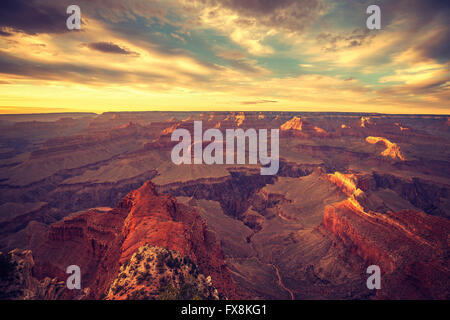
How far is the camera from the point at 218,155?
145250 mm

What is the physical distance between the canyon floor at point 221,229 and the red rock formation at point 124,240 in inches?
7.9

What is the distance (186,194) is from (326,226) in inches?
2456

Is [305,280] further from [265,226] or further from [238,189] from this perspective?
[238,189]

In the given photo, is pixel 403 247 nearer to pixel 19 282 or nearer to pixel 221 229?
pixel 221 229

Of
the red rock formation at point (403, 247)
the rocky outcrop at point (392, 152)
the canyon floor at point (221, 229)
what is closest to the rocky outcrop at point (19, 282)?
the canyon floor at point (221, 229)

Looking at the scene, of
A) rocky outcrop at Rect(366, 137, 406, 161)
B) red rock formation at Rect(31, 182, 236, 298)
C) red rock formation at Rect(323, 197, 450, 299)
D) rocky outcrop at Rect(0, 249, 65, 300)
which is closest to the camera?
rocky outcrop at Rect(0, 249, 65, 300)

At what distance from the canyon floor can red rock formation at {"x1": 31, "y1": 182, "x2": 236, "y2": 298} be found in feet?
0.66

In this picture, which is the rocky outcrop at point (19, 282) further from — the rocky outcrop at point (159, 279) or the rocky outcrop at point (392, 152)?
the rocky outcrop at point (392, 152)

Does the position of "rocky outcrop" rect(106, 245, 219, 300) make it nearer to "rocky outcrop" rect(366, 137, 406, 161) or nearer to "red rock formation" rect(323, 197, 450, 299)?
"red rock formation" rect(323, 197, 450, 299)

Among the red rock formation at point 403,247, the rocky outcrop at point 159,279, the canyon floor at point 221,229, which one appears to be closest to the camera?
the rocky outcrop at point 159,279

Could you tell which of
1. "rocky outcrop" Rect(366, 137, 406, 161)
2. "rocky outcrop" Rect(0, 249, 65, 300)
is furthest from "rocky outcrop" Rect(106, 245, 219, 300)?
"rocky outcrop" Rect(366, 137, 406, 161)

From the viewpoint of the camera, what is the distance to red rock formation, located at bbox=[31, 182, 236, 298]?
949 inches

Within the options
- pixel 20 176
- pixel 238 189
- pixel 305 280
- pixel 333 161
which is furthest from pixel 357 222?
pixel 20 176

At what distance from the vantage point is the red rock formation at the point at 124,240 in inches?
949
